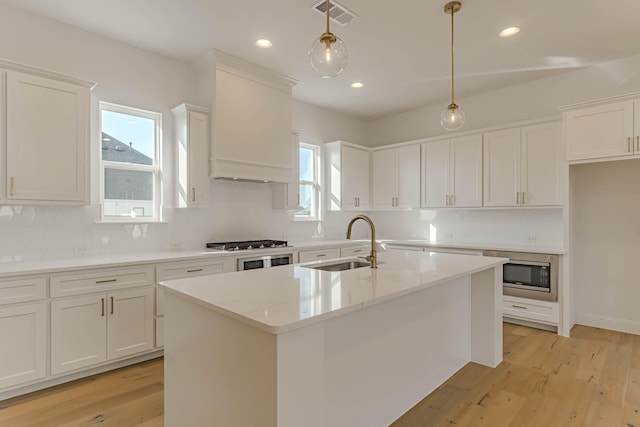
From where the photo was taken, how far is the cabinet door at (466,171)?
181 inches

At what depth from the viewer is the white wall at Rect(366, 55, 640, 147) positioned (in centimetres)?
382

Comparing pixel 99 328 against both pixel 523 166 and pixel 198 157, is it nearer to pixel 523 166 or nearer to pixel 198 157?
pixel 198 157

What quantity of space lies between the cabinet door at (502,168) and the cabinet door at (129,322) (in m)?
4.08

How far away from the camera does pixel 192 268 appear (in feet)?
10.7

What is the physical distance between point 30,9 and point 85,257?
2101 mm

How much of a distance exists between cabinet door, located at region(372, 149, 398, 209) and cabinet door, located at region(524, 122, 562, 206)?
72.1 inches

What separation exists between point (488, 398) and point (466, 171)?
9.95 ft

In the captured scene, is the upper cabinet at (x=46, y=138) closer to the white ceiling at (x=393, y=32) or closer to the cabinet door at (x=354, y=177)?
the white ceiling at (x=393, y=32)

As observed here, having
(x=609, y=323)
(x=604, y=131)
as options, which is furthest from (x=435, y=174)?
(x=609, y=323)

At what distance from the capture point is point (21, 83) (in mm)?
2586

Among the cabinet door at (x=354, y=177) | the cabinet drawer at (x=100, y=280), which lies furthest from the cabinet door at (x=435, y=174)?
the cabinet drawer at (x=100, y=280)

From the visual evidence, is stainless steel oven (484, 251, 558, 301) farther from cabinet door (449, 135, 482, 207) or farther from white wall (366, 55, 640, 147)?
white wall (366, 55, 640, 147)

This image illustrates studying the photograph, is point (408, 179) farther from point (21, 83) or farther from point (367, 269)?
point (21, 83)

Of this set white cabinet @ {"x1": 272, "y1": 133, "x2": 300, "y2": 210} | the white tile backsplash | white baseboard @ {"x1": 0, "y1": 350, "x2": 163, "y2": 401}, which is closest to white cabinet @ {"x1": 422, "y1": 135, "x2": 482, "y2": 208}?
the white tile backsplash
